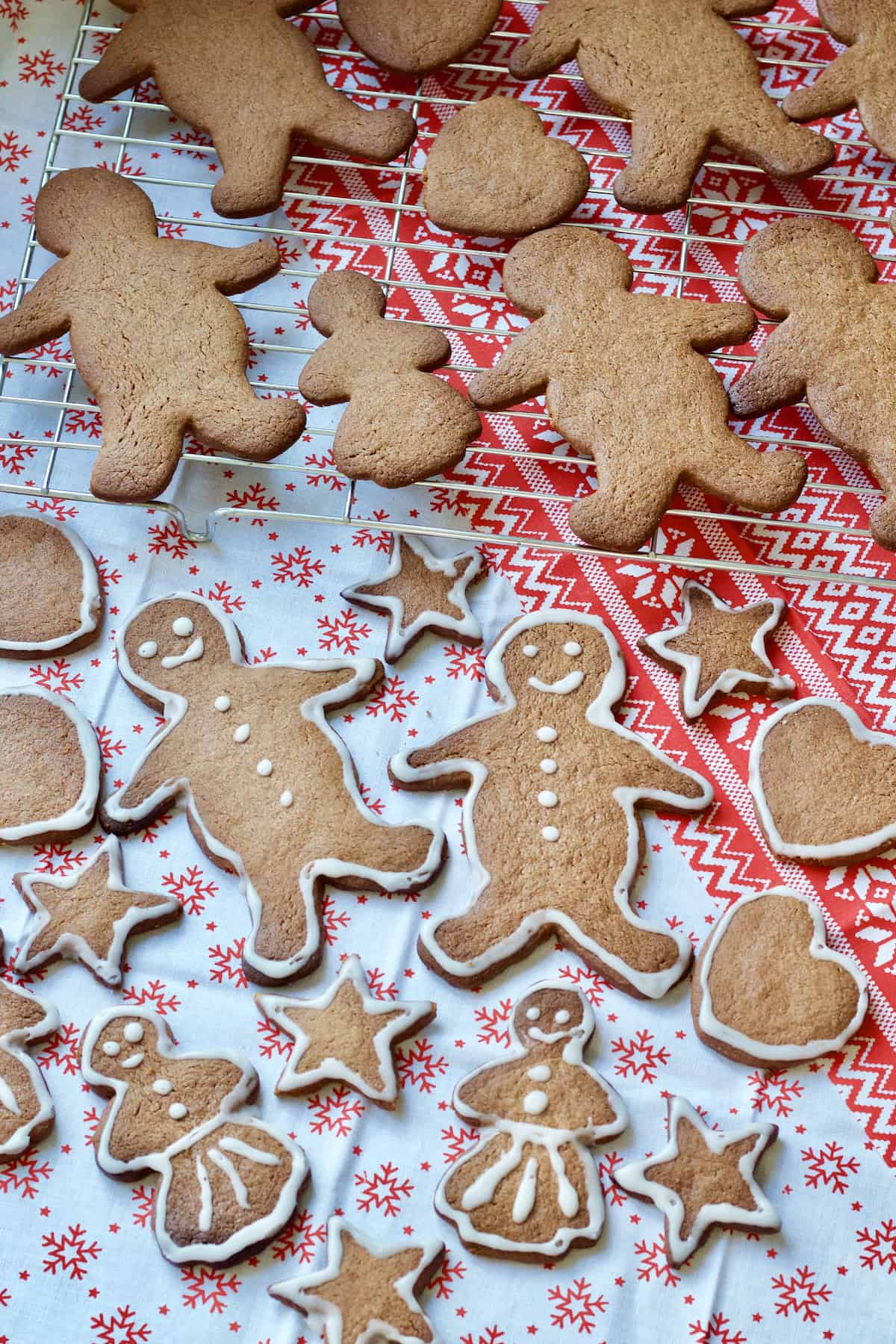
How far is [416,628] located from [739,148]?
30.2 inches

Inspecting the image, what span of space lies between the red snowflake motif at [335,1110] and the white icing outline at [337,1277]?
10 centimetres

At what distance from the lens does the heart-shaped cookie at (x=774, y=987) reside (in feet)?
4.93

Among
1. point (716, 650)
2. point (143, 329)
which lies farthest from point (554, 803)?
point (143, 329)

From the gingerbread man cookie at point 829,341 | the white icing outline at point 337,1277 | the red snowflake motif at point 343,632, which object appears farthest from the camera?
the red snowflake motif at point 343,632

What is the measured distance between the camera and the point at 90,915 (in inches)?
62.2

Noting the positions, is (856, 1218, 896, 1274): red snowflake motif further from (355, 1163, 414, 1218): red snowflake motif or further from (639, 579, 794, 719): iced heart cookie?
(639, 579, 794, 719): iced heart cookie

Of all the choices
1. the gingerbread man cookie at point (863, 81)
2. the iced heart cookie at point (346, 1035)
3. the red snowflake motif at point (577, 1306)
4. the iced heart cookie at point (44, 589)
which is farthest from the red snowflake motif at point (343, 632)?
the gingerbread man cookie at point (863, 81)

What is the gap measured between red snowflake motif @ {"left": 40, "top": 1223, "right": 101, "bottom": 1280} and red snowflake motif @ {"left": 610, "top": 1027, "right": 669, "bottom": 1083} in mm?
609

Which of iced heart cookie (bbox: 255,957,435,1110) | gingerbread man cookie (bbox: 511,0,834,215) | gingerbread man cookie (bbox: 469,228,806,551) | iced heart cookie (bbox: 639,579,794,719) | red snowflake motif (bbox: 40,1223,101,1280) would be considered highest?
gingerbread man cookie (bbox: 511,0,834,215)

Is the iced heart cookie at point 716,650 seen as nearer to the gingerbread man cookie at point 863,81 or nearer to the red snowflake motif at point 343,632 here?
the red snowflake motif at point 343,632

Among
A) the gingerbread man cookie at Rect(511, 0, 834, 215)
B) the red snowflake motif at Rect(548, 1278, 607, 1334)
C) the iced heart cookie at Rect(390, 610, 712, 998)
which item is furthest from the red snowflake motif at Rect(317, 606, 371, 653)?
the red snowflake motif at Rect(548, 1278, 607, 1334)

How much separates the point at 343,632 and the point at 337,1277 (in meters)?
0.75

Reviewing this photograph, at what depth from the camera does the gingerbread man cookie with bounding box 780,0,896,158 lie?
178 cm

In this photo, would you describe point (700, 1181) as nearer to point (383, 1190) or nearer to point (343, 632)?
point (383, 1190)
